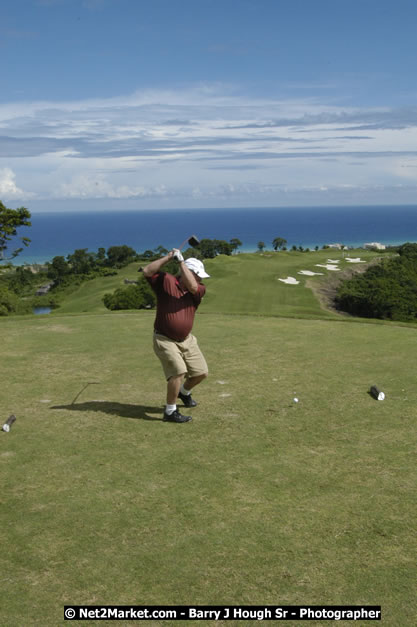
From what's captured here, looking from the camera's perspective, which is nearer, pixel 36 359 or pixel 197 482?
pixel 197 482

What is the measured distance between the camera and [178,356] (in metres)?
7.95

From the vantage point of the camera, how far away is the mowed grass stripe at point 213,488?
398 cm

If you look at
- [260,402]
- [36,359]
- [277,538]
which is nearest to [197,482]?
[277,538]

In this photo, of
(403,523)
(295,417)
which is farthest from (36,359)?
(403,523)

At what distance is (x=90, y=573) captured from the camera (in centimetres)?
412

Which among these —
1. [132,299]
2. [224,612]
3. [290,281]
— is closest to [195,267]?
[224,612]

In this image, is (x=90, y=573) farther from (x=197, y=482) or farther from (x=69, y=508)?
(x=197, y=482)

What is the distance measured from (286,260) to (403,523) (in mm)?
72476

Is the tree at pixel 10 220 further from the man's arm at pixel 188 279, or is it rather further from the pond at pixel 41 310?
the pond at pixel 41 310

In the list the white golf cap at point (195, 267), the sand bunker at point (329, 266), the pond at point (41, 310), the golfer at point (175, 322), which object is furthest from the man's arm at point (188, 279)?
the pond at point (41, 310)

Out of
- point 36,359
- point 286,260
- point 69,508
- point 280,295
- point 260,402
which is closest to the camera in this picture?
point 69,508

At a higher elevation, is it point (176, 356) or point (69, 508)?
point (176, 356)

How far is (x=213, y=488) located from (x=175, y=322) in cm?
297

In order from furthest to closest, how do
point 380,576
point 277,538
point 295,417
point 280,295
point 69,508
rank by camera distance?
point 280,295 → point 295,417 → point 69,508 → point 277,538 → point 380,576
